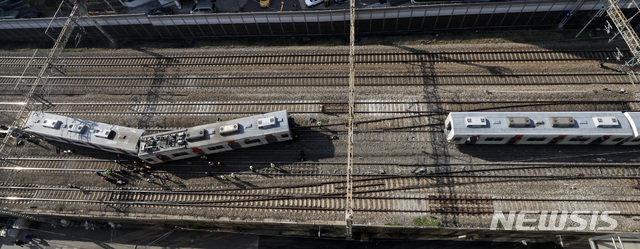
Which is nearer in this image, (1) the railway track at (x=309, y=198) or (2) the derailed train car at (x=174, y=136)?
(1) the railway track at (x=309, y=198)

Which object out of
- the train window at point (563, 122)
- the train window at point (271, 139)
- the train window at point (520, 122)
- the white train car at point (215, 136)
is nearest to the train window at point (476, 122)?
the train window at point (520, 122)

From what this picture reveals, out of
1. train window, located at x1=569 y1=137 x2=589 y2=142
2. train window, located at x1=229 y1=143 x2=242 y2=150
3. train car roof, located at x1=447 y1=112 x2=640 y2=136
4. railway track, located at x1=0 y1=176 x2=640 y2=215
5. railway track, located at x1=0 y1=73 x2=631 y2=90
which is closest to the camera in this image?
train car roof, located at x1=447 y1=112 x2=640 y2=136

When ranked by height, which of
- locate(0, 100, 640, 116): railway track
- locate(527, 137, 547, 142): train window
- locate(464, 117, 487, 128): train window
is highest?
locate(0, 100, 640, 116): railway track

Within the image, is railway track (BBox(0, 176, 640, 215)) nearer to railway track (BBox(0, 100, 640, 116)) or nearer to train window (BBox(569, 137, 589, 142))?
train window (BBox(569, 137, 589, 142))

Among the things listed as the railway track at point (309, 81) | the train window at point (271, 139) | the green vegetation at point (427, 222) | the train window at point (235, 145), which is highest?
the railway track at point (309, 81)

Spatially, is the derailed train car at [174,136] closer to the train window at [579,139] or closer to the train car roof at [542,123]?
the train car roof at [542,123]

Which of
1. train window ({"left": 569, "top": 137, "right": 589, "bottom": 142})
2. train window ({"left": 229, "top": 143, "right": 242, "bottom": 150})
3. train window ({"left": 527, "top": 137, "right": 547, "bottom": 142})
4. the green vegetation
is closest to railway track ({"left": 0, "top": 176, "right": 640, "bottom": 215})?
the green vegetation

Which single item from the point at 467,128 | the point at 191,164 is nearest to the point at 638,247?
the point at 467,128
